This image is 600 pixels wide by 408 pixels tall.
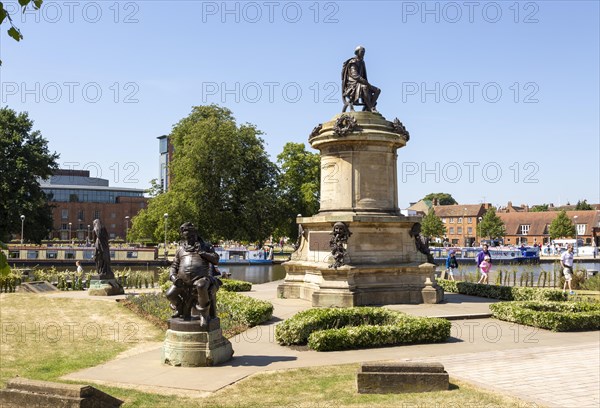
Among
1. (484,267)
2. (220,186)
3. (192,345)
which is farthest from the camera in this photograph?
(220,186)

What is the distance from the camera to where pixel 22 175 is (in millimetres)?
49094

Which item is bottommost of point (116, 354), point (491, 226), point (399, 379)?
point (116, 354)

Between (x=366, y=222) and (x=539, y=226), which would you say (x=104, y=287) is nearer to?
(x=366, y=222)

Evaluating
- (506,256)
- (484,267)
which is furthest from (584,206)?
(484,267)

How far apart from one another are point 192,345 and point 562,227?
9637 cm

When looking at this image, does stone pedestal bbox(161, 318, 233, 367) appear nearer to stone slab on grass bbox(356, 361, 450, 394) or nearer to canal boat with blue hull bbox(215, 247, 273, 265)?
stone slab on grass bbox(356, 361, 450, 394)

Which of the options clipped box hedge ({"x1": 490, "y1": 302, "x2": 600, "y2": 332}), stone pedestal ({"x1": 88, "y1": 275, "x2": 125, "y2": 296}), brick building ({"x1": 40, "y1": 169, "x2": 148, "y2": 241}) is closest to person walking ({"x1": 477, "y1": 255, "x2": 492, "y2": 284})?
clipped box hedge ({"x1": 490, "y1": 302, "x2": 600, "y2": 332})

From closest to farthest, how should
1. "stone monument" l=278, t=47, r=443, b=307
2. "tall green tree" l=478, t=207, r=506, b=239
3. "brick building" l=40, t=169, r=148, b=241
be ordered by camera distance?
"stone monument" l=278, t=47, r=443, b=307, "tall green tree" l=478, t=207, r=506, b=239, "brick building" l=40, t=169, r=148, b=241

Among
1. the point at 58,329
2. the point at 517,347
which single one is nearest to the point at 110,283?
the point at 58,329

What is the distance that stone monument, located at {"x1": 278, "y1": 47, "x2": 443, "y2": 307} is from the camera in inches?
674

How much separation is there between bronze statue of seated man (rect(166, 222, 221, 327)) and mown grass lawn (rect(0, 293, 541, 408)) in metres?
1.18

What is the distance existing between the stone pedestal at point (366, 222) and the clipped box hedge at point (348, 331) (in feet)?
13.5

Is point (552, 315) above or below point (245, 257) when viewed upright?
above

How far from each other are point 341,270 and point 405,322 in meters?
4.46
